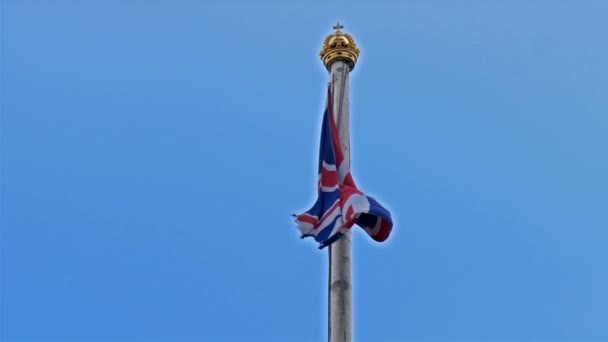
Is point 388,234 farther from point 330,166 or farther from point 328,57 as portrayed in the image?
point 328,57

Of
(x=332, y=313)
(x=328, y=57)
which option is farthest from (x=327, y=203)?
(x=328, y=57)

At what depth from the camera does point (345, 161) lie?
1822 cm

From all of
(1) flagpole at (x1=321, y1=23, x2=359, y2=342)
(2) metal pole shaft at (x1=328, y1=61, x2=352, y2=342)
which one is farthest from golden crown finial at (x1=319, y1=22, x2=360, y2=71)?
(2) metal pole shaft at (x1=328, y1=61, x2=352, y2=342)

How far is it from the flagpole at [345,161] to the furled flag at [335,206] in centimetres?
28

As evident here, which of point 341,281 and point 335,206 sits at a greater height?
point 335,206

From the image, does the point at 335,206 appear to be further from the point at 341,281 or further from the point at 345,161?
the point at 341,281

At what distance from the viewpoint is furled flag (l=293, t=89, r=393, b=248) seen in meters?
16.9

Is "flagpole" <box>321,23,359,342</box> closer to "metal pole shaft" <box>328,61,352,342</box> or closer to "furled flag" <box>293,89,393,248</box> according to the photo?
"metal pole shaft" <box>328,61,352,342</box>

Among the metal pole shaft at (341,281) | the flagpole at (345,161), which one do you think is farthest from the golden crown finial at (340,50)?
the metal pole shaft at (341,281)

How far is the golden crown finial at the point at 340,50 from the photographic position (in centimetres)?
2042

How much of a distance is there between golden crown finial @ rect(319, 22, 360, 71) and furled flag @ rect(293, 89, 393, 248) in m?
1.97

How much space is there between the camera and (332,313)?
16312mm

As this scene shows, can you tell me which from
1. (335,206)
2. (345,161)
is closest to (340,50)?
(345,161)

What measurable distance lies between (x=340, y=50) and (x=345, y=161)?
305 cm
